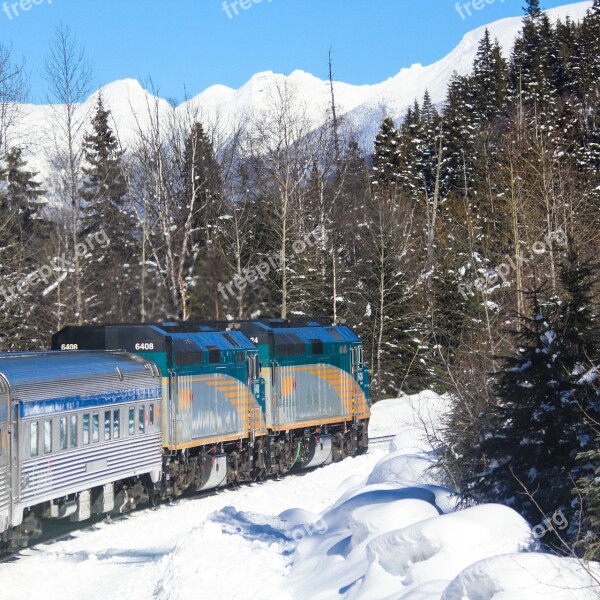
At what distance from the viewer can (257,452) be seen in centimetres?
2411

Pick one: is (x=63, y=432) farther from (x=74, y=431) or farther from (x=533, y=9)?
(x=533, y=9)

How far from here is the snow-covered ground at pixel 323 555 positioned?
8586 mm

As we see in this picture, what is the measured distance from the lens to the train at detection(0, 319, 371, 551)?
50.4ft

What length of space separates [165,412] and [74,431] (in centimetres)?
379

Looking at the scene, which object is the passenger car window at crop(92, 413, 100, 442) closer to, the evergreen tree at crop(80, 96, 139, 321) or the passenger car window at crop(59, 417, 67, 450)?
the passenger car window at crop(59, 417, 67, 450)

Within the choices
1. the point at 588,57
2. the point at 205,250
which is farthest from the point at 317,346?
the point at 588,57

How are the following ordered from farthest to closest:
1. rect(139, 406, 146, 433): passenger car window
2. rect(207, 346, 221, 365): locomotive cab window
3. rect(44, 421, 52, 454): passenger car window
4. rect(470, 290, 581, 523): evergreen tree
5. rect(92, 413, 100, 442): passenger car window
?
rect(207, 346, 221, 365): locomotive cab window, rect(139, 406, 146, 433): passenger car window, rect(92, 413, 100, 442): passenger car window, rect(44, 421, 52, 454): passenger car window, rect(470, 290, 581, 523): evergreen tree

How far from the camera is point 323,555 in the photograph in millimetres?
12250

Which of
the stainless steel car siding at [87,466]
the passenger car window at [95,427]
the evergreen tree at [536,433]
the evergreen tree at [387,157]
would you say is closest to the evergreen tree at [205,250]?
the stainless steel car siding at [87,466]

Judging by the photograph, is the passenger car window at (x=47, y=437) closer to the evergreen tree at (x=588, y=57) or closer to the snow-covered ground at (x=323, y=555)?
the snow-covered ground at (x=323, y=555)

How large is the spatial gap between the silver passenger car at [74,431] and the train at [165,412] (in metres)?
0.03

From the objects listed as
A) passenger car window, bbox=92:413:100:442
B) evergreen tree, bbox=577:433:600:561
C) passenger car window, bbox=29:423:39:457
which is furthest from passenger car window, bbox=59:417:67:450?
evergreen tree, bbox=577:433:600:561

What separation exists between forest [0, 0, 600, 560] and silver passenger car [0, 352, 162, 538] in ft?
19.7

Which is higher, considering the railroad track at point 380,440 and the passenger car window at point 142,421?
the passenger car window at point 142,421
